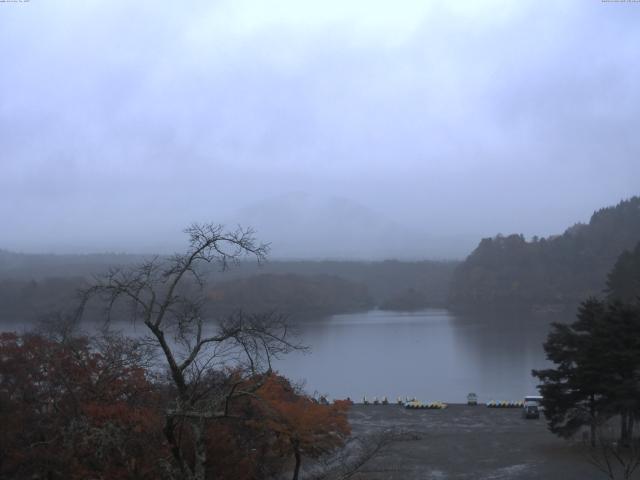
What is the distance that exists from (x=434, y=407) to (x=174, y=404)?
1214 centimetres

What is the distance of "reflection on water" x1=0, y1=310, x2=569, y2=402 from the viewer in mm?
17672

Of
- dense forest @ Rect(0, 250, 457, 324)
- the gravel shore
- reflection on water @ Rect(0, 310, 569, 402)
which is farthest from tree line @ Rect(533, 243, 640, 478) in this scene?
dense forest @ Rect(0, 250, 457, 324)

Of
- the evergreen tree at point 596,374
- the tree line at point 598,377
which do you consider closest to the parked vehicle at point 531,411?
the tree line at point 598,377

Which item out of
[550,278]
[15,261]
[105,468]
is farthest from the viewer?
[15,261]

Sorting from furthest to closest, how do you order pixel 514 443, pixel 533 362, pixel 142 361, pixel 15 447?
pixel 533 362 < pixel 514 443 < pixel 142 361 < pixel 15 447

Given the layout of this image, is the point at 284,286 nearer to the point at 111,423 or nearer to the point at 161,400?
the point at 161,400

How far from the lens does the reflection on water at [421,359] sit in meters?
17.7

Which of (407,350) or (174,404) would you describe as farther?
(407,350)

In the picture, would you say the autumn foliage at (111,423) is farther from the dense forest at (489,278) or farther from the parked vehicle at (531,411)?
the dense forest at (489,278)

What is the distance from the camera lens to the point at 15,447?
5613mm

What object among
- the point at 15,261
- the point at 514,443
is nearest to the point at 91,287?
the point at 514,443

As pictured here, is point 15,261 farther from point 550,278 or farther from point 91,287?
point 91,287

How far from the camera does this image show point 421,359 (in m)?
24.0

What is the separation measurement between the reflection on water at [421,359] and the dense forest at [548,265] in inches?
467
